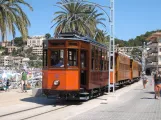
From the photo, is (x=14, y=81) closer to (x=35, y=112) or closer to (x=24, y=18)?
(x=24, y=18)

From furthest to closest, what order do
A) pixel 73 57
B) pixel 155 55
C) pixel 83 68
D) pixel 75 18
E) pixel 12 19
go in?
pixel 155 55 < pixel 75 18 < pixel 12 19 < pixel 83 68 < pixel 73 57

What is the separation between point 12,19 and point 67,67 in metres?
8.62

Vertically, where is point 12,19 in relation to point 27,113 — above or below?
above

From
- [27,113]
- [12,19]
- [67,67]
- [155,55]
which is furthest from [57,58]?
[155,55]

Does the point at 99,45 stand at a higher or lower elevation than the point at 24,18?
lower

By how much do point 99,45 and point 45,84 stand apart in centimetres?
447

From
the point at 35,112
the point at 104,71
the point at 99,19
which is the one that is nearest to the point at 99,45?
the point at 104,71

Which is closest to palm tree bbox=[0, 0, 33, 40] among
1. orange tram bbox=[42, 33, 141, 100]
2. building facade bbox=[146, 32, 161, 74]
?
orange tram bbox=[42, 33, 141, 100]

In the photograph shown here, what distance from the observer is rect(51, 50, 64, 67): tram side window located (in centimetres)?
1658

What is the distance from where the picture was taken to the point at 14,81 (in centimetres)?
3120

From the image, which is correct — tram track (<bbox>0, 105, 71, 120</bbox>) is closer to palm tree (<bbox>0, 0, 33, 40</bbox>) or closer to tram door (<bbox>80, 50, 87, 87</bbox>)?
tram door (<bbox>80, 50, 87, 87</bbox>)

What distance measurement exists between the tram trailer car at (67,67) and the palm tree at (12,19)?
22.9 feet

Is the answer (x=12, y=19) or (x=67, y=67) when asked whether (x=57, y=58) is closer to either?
(x=67, y=67)

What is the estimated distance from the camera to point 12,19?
23.5 meters
